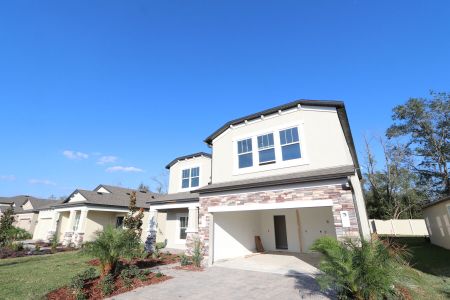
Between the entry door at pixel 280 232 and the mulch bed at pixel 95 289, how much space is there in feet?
29.8

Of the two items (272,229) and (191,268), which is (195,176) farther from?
(191,268)

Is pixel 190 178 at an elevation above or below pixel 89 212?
above

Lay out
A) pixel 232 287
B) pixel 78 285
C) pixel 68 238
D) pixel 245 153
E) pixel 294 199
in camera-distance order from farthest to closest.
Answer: pixel 68 238, pixel 245 153, pixel 294 199, pixel 232 287, pixel 78 285

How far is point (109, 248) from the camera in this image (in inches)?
368

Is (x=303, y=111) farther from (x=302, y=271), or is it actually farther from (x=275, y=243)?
(x=275, y=243)

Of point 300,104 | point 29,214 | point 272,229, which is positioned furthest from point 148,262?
point 29,214

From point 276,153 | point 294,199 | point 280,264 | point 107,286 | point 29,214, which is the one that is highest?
point 276,153

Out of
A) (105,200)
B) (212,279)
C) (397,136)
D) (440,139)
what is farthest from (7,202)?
(440,139)

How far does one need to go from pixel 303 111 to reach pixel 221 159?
17.8 ft

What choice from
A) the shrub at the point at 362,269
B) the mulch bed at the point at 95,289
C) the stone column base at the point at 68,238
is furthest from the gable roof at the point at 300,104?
the stone column base at the point at 68,238

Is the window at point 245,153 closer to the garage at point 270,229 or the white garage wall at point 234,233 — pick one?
the garage at point 270,229

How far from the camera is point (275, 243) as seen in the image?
1666 cm

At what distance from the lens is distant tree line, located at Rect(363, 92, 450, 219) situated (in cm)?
3145

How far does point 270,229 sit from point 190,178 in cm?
775
